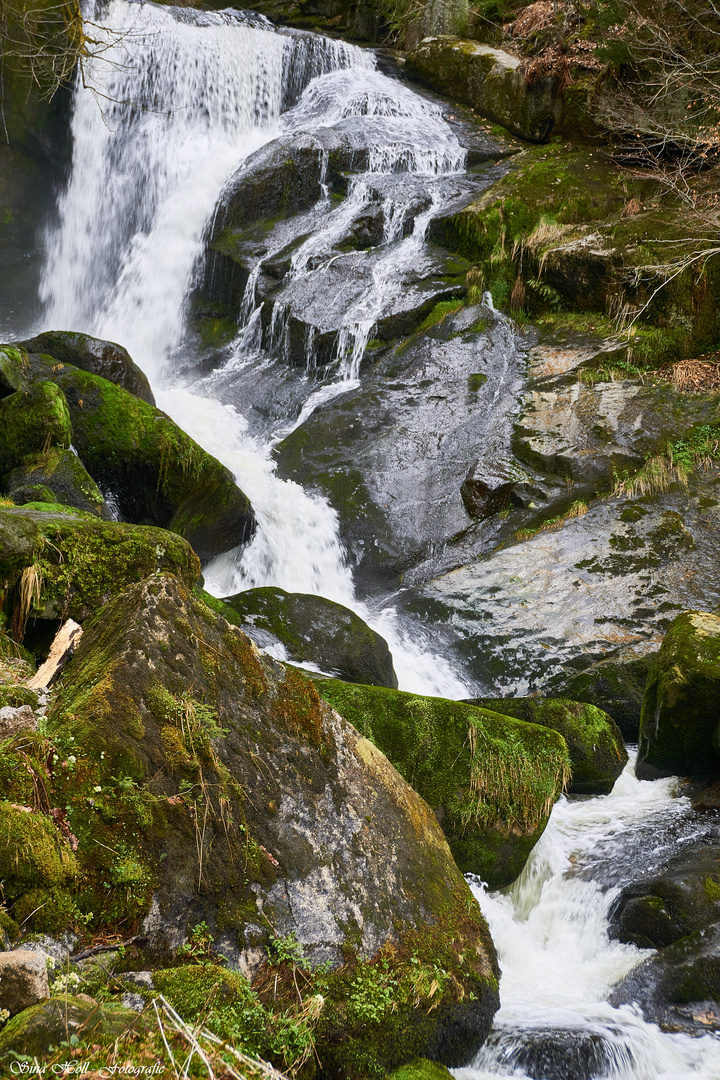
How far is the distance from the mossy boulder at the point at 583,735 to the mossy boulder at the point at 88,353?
5.59 metres

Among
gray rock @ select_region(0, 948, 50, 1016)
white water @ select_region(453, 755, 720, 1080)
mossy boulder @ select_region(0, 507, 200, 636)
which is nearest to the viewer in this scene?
gray rock @ select_region(0, 948, 50, 1016)

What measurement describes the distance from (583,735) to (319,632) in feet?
8.10

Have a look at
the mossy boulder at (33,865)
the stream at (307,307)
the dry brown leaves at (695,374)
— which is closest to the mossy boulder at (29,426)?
the stream at (307,307)

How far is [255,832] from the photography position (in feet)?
9.05

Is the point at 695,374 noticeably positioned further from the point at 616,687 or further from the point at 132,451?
the point at 132,451

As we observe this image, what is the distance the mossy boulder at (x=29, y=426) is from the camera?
6176 millimetres

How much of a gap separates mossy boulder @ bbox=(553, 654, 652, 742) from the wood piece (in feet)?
17.5

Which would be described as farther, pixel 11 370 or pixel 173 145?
pixel 173 145

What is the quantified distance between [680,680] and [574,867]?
1.85m

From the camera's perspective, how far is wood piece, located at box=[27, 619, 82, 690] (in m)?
2.90

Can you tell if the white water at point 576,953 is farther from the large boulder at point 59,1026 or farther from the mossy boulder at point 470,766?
the large boulder at point 59,1026

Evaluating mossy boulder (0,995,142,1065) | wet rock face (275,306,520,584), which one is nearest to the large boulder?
mossy boulder (0,995,142,1065)

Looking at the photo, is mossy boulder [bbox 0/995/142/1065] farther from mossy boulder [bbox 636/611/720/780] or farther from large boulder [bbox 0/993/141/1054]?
mossy boulder [bbox 636/611/720/780]

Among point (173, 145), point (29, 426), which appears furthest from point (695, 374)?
point (173, 145)
